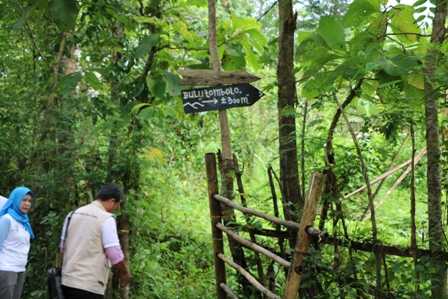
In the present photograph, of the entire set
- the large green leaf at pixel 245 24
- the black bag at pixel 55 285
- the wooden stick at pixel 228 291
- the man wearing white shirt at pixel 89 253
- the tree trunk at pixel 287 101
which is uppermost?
the large green leaf at pixel 245 24

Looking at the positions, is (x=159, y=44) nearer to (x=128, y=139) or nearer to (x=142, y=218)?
(x=128, y=139)

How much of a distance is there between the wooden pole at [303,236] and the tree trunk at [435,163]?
697mm

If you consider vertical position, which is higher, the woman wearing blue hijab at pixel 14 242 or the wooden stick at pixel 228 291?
the woman wearing blue hijab at pixel 14 242

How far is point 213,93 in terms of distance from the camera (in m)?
3.96

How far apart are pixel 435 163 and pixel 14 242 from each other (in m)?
3.37

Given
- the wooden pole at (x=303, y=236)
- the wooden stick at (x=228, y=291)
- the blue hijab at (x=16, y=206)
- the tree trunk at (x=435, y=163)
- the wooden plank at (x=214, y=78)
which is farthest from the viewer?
the blue hijab at (x=16, y=206)

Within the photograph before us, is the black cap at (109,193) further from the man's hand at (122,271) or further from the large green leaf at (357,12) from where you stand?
the large green leaf at (357,12)

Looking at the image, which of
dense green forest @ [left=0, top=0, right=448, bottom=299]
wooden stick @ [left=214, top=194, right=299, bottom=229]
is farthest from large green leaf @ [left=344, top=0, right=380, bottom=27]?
wooden stick @ [left=214, top=194, right=299, bottom=229]

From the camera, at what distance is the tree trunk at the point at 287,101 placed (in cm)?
376

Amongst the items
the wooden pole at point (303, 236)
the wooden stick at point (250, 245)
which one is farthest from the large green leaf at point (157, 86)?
the wooden pole at point (303, 236)

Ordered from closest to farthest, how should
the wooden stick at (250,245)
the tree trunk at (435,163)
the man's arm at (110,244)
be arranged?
the tree trunk at (435,163) → the wooden stick at (250,245) → the man's arm at (110,244)

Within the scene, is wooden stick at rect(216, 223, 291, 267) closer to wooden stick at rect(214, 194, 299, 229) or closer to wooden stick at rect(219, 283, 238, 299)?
wooden stick at rect(214, 194, 299, 229)

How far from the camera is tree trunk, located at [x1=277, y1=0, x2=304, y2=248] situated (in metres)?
3.76

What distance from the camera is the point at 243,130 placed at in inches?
317
